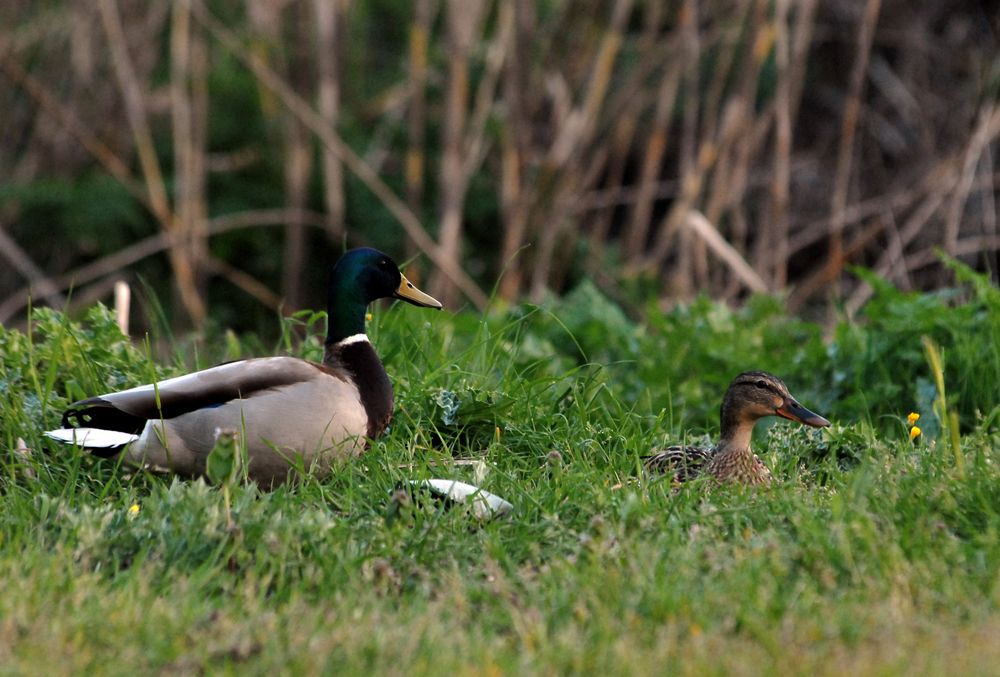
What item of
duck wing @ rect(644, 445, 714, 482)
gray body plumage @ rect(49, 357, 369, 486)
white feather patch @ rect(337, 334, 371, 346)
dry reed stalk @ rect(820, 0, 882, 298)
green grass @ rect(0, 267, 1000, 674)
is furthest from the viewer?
dry reed stalk @ rect(820, 0, 882, 298)

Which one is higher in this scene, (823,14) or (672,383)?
Answer: (823,14)

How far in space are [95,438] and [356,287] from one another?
1061 mm

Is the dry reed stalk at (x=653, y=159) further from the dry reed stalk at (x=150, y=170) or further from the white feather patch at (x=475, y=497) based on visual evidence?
the white feather patch at (x=475, y=497)

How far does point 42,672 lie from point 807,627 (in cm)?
168

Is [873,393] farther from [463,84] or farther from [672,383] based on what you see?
[463,84]

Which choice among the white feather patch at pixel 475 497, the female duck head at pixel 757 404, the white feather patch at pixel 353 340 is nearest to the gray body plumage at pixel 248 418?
the white feather patch at pixel 353 340

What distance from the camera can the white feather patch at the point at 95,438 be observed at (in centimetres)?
444

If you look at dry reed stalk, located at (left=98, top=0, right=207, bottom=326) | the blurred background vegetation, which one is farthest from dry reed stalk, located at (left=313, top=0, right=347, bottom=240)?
dry reed stalk, located at (left=98, top=0, right=207, bottom=326)

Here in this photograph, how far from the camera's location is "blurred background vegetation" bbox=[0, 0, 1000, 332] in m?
8.43

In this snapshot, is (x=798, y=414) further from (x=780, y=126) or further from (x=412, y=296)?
(x=780, y=126)

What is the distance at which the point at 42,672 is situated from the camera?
9.93 ft

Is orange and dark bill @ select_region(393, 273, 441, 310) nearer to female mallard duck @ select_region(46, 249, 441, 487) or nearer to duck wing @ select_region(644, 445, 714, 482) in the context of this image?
female mallard duck @ select_region(46, 249, 441, 487)

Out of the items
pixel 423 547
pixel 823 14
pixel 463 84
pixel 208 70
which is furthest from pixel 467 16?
pixel 423 547

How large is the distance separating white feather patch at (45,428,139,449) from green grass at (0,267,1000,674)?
82 mm
